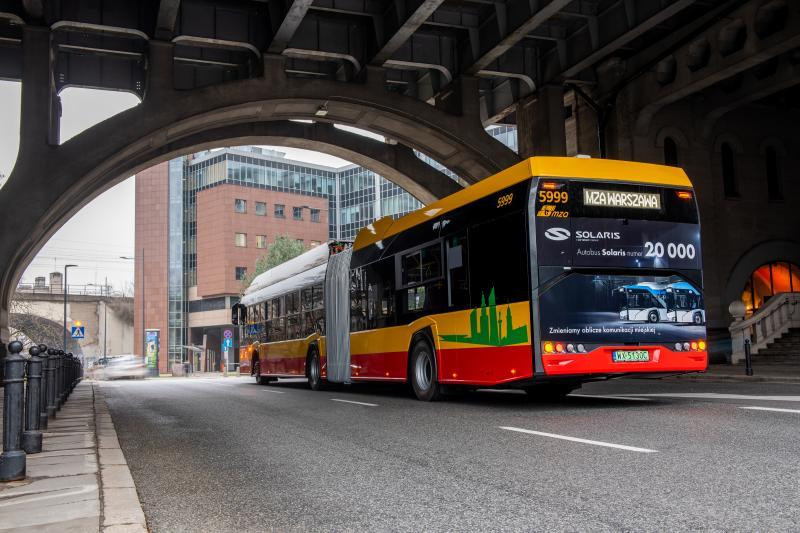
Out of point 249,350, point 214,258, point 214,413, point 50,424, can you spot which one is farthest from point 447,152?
point 214,258

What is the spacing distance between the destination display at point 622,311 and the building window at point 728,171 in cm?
1821

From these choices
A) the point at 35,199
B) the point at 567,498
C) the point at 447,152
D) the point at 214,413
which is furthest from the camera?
the point at 447,152

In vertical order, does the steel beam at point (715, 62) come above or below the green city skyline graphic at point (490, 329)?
above

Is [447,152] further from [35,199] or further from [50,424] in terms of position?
[50,424]

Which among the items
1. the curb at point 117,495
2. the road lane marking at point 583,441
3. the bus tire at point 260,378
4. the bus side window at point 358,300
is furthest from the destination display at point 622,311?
the bus tire at point 260,378

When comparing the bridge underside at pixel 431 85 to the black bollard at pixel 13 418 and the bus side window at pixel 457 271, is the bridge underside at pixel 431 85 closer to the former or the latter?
the bus side window at pixel 457 271

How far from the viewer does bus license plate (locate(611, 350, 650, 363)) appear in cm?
1034

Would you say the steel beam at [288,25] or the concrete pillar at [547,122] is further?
the concrete pillar at [547,122]

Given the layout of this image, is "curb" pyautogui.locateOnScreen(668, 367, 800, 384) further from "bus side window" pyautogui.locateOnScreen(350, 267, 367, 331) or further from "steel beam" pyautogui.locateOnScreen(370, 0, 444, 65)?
"steel beam" pyautogui.locateOnScreen(370, 0, 444, 65)

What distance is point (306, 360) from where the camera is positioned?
64.2ft

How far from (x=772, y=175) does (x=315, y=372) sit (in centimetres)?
1937

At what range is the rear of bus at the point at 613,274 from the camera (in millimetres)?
10195

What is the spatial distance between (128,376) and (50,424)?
45556 mm

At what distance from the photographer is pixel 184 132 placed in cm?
2464
